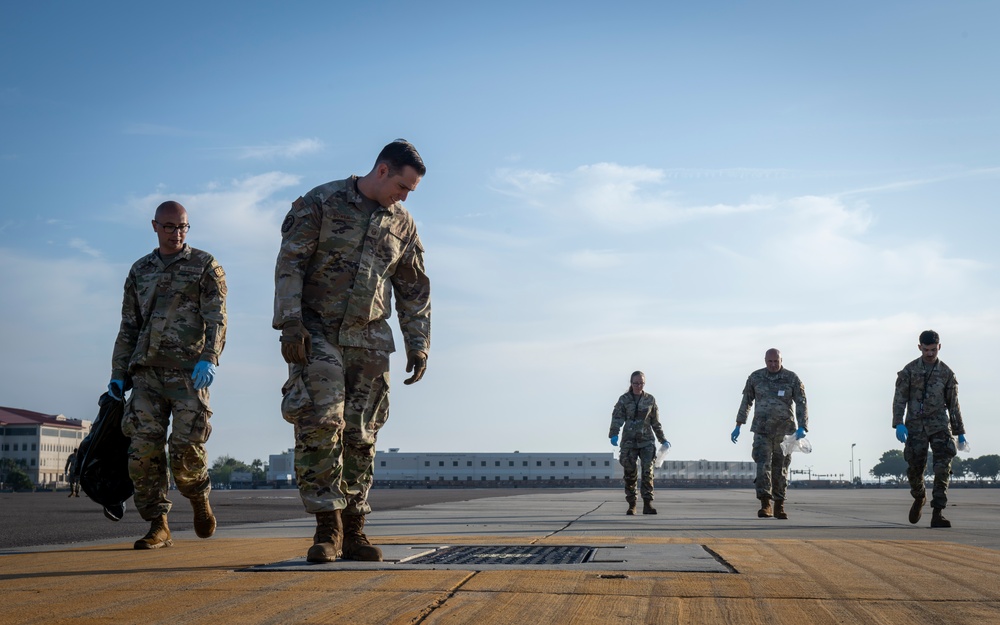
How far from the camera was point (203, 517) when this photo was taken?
21.2 feet

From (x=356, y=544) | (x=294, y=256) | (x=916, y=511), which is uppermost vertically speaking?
(x=294, y=256)

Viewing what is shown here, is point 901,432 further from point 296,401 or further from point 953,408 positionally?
point 296,401

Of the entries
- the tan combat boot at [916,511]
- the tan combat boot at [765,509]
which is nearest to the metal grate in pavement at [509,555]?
the tan combat boot at [916,511]

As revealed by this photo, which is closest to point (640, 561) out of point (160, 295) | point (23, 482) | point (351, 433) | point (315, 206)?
point (351, 433)

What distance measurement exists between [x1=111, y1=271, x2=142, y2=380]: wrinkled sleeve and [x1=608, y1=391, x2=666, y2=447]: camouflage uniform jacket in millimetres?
9361

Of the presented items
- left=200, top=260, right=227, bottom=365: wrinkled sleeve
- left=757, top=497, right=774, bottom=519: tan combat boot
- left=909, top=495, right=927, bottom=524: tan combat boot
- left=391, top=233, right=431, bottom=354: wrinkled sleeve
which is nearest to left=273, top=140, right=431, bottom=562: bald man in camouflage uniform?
left=391, top=233, right=431, bottom=354: wrinkled sleeve

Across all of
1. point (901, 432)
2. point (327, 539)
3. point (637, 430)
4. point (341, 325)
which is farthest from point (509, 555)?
point (637, 430)

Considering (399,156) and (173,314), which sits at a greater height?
(399,156)

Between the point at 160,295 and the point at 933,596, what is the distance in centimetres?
487

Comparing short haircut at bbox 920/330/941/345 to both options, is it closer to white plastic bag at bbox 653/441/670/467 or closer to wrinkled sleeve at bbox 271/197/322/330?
white plastic bag at bbox 653/441/670/467

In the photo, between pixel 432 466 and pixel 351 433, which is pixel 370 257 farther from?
pixel 432 466

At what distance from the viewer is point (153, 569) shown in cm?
428

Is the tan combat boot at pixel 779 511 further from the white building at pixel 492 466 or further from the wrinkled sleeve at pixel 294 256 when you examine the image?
the white building at pixel 492 466

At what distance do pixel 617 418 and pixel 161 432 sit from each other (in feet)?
31.3
